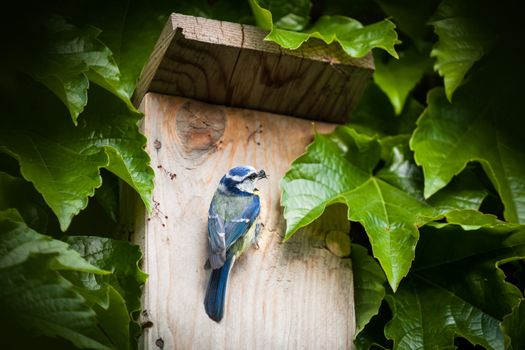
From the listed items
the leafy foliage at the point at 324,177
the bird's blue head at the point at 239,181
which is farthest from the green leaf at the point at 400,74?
the bird's blue head at the point at 239,181

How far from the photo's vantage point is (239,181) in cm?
229

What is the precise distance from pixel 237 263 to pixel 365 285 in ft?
1.49

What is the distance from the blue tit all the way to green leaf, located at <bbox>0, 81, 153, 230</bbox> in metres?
0.23

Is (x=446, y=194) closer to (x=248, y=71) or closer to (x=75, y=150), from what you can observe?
(x=248, y=71)

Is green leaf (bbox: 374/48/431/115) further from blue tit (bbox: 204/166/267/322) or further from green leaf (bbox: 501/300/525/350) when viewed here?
green leaf (bbox: 501/300/525/350)

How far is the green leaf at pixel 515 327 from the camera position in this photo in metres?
2.16

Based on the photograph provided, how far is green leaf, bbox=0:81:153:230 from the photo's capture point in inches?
80.8

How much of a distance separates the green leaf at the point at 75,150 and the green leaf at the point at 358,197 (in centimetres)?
48

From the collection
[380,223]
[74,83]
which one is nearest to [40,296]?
[74,83]

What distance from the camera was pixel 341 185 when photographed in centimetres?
245

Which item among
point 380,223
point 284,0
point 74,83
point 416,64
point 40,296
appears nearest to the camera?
point 40,296

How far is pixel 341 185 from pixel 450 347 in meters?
0.61

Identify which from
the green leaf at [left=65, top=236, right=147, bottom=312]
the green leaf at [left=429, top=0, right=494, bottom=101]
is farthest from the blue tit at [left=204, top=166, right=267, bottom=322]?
the green leaf at [left=429, top=0, right=494, bottom=101]

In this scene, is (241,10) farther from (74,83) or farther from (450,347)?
(450,347)
